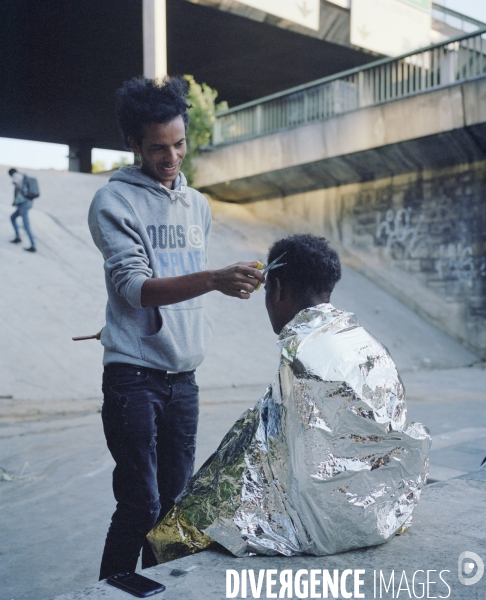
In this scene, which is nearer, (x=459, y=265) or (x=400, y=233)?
(x=459, y=265)

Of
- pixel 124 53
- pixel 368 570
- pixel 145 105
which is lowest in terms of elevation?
pixel 368 570

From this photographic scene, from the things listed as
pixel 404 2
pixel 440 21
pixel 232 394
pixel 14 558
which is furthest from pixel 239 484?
pixel 440 21

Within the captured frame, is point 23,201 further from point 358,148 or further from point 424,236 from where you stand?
point 424,236

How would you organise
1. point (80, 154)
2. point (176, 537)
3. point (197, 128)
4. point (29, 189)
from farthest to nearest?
1. point (80, 154)
2. point (197, 128)
3. point (29, 189)
4. point (176, 537)

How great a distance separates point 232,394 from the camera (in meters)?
7.90

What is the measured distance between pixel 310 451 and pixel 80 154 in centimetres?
2471

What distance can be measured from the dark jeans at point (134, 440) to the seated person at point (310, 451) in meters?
0.10

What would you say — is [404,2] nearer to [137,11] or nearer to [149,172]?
[137,11]

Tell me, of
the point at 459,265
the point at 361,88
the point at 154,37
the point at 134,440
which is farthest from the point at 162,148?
the point at 154,37

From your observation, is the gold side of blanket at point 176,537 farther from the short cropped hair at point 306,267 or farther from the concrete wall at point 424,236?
the concrete wall at point 424,236

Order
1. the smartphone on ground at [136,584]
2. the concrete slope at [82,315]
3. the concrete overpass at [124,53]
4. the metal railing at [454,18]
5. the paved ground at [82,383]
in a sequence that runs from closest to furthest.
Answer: the smartphone on ground at [136,584], the paved ground at [82,383], the concrete slope at [82,315], the concrete overpass at [124,53], the metal railing at [454,18]

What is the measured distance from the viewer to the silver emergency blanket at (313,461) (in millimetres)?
→ 2000

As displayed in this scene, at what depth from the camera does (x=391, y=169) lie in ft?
42.9

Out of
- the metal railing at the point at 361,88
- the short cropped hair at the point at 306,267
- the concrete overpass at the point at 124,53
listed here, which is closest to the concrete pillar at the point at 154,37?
the concrete overpass at the point at 124,53
